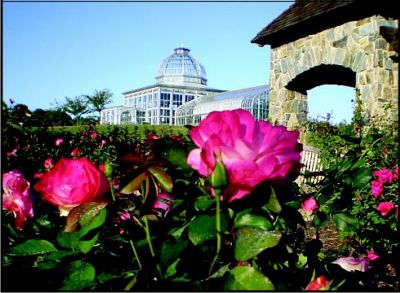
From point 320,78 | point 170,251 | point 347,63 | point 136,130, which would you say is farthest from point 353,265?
point 320,78

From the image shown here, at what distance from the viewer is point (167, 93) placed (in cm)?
3102

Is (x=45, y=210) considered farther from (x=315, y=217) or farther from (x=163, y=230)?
(x=315, y=217)

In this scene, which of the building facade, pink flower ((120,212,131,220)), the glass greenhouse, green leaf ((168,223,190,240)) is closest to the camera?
green leaf ((168,223,190,240))

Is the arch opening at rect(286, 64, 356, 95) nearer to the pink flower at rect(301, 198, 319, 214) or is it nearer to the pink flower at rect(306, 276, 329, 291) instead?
the pink flower at rect(301, 198, 319, 214)

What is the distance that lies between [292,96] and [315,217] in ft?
30.2

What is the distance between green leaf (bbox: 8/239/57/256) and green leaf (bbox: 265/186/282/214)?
1.13 feet

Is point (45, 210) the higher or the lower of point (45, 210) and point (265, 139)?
the lower

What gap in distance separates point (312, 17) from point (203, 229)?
26.7 feet

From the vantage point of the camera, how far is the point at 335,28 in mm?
8117

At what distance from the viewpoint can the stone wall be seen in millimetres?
7285

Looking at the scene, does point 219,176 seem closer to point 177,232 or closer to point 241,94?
point 177,232

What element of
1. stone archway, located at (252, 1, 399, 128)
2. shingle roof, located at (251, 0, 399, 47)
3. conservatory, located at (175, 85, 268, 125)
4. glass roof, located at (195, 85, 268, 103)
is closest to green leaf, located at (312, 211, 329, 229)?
stone archway, located at (252, 1, 399, 128)

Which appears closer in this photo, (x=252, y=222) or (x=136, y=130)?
(x=252, y=222)

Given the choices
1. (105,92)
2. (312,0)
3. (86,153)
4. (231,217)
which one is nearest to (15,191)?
(231,217)
